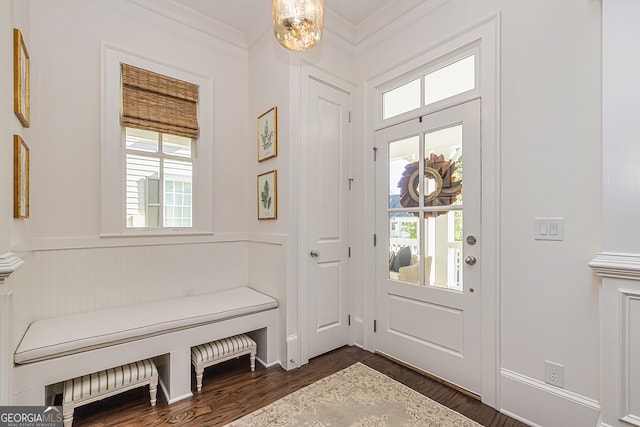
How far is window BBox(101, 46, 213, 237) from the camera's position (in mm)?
2328

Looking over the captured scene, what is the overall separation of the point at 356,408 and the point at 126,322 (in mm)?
1648

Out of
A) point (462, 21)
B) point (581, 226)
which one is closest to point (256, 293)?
point (581, 226)

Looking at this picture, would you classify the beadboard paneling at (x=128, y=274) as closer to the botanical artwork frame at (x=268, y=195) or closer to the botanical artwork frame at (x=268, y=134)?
the botanical artwork frame at (x=268, y=195)

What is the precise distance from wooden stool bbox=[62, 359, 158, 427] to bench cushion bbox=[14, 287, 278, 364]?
0.72 feet

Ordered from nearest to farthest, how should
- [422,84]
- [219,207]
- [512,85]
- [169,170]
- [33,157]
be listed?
[512,85], [33,157], [422,84], [169,170], [219,207]

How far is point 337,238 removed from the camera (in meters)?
2.80

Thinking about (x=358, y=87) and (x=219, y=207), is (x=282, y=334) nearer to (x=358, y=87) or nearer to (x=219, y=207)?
(x=219, y=207)

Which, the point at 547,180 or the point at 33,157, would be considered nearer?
the point at 547,180

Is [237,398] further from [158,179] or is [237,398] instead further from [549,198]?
[549,198]

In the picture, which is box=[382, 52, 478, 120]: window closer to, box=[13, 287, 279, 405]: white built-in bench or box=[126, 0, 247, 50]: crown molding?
box=[126, 0, 247, 50]: crown molding

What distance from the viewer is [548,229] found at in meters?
1.72

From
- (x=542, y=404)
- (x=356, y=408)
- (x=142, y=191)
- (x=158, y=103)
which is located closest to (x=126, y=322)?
(x=142, y=191)

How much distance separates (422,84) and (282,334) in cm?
236

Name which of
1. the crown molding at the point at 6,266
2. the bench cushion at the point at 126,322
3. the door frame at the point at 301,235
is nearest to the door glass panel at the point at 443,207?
the door frame at the point at 301,235
